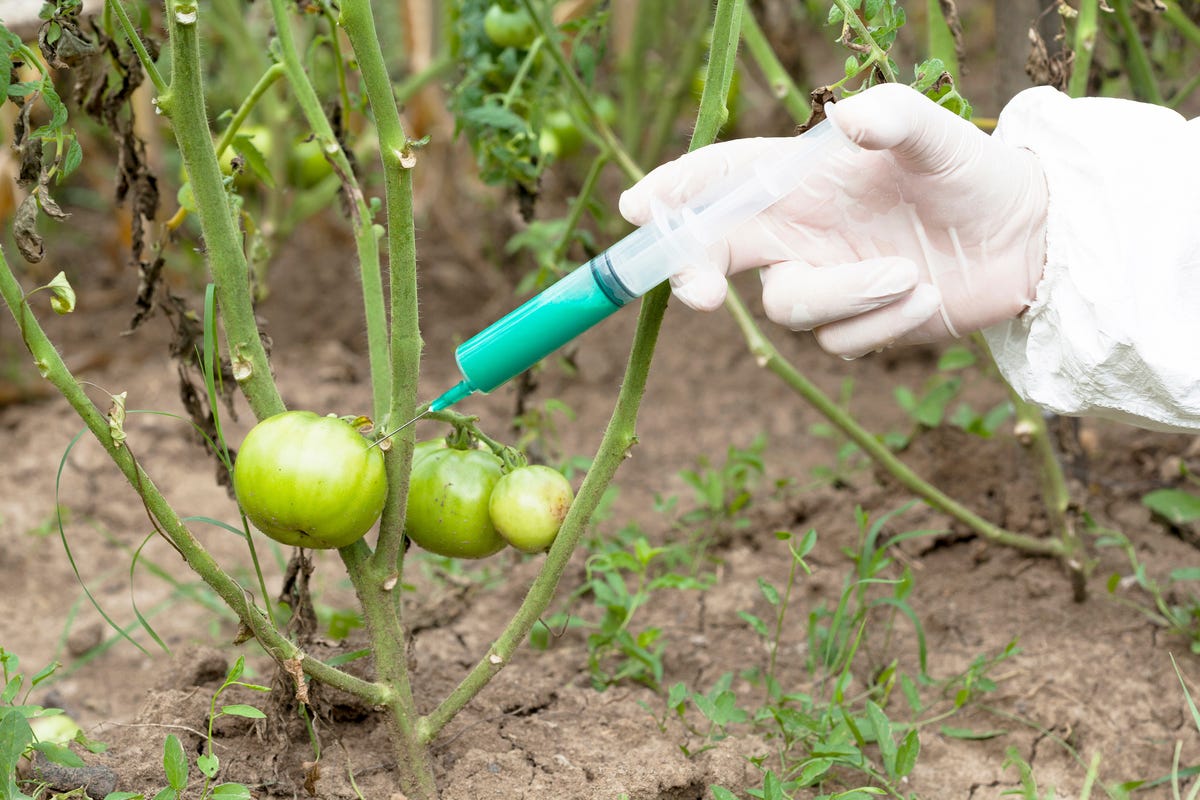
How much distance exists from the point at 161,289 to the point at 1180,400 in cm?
112

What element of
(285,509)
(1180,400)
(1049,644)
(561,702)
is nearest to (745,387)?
(1049,644)

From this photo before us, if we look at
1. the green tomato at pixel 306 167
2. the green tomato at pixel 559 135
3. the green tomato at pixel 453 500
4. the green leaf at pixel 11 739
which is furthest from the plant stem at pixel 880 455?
the green tomato at pixel 306 167

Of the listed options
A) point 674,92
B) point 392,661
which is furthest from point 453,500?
point 674,92

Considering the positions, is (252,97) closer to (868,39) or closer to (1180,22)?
(868,39)

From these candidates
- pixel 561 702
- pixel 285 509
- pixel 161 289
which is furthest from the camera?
pixel 561 702

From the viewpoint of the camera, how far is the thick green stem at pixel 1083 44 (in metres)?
1.59

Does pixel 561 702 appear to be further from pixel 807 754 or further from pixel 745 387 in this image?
pixel 745 387

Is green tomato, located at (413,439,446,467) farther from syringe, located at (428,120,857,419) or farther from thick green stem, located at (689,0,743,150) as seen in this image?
thick green stem, located at (689,0,743,150)

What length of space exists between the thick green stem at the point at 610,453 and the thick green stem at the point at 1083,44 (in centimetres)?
76

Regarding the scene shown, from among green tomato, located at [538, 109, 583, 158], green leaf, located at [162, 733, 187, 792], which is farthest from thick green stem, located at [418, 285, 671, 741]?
green tomato, located at [538, 109, 583, 158]

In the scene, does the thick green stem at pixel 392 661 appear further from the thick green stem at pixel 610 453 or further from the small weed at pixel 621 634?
the small weed at pixel 621 634

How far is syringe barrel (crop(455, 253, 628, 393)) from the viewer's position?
1.06 metres

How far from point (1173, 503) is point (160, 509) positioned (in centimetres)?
149

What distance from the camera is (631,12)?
142 inches
